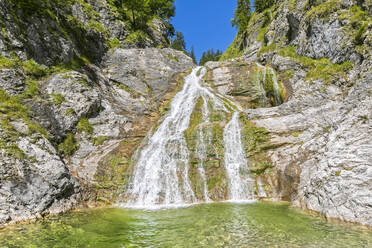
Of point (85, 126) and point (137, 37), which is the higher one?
point (137, 37)

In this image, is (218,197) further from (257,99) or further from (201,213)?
(257,99)

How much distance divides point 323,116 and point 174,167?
10716mm

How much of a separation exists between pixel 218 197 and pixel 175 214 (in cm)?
373

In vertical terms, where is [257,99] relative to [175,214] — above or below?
above

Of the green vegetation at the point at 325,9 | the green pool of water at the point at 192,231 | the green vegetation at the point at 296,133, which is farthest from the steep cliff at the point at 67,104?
the green vegetation at the point at 325,9

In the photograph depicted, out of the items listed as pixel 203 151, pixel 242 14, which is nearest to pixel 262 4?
pixel 242 14

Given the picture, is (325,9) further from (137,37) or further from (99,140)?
(137,37)

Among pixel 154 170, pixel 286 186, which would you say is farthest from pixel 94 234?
pixel 286 186

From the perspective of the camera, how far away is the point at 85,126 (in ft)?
57.1

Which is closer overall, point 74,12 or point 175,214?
point 175,214

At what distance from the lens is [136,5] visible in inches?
1436

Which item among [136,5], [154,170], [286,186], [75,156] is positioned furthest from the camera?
[136,5]

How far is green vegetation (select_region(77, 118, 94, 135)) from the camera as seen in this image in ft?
56.2

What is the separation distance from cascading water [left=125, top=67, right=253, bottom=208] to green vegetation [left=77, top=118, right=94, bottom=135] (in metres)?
4.72
